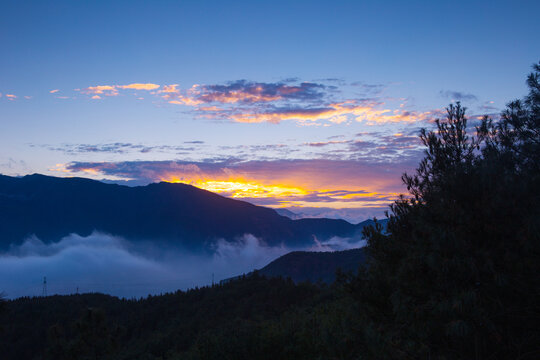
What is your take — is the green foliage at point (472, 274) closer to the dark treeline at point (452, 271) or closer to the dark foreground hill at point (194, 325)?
the dark treeline at point (452, 271)

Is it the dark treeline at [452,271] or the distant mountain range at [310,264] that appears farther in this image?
the distant mountain range at [310,264]

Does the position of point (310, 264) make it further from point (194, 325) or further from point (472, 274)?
point (472, 274)

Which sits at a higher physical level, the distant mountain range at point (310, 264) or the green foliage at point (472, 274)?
the green foliage at point (472, 274)

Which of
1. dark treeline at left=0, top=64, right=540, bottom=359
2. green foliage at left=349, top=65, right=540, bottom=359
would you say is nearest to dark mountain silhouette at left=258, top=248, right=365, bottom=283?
dark treeline at left=0, top=64, right=540, bottom=359

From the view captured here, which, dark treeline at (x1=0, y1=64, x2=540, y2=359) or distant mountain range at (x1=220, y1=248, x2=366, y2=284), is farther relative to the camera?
distant mountain range at (x1=220, y1=248, x2=366, y2=284)

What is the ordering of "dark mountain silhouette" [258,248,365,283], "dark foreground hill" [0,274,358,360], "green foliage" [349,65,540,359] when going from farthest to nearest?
"dark mountain silhouette" [258,248,365,283] → "dark foreground hill" [0,274,358,360] → "green foliage" [349,65,540,359]

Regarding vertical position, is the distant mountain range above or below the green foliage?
below

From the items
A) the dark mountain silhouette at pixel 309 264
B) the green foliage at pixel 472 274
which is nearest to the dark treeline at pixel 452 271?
the green foliage at pixel 472 274

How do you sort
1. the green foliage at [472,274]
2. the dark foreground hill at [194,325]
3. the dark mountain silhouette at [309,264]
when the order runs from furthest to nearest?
the dark mountain silhouette at [309,264] < the dark foreground hill at [194,325] < the green foliage at [472,274]

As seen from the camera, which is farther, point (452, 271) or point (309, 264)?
point (309, 264)

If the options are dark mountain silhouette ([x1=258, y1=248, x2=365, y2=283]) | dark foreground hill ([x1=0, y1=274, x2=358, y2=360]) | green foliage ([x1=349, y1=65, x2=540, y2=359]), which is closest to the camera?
green foliage ([x1=349, y1=65, x2=540, y2=359])

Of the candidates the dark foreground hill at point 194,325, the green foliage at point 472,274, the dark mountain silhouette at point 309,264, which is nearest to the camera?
the green foliage at point 472,274

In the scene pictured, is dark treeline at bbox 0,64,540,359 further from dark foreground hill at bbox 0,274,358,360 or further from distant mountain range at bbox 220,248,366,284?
distant mountain range at bbox 220,248,366,284

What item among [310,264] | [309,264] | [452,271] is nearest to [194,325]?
[452,271]
